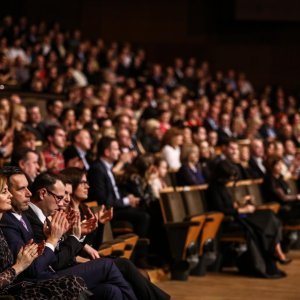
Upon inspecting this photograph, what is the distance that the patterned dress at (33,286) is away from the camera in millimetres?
3350

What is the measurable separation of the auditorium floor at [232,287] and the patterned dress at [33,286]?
1853 millimetres

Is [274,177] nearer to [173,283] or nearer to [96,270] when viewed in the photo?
[173,283]

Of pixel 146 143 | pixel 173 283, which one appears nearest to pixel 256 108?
pixel 146 143

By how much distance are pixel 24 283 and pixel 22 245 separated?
0.19m

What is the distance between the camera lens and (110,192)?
5.98 metres

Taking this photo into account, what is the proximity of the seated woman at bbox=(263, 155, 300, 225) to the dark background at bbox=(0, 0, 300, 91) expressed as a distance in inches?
320

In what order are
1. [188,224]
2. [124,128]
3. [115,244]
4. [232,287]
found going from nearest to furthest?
1. [115,244]
2. [232,287]
3. [188,224]
4. [124,128]

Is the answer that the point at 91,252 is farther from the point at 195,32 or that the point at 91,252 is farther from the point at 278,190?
the point at 195,32

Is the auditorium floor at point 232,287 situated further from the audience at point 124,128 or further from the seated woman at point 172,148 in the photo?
the seated woman at point 172,148

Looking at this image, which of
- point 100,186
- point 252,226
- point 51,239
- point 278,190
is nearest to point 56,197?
point 51,239

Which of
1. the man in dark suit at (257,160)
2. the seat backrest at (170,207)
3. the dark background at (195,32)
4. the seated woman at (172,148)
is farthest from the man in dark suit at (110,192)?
the dark background at (195,32)

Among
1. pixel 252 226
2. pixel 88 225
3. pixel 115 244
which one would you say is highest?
pixel 88 225

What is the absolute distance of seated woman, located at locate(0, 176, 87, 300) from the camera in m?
3.38

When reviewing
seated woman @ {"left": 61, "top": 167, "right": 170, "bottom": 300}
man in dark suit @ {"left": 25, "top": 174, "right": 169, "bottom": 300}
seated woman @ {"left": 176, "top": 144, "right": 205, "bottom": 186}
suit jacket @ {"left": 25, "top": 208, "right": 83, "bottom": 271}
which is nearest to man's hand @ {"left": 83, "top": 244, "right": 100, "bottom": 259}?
seated woman @ {"left": 61, "top": 167, "right": 170, "bottom": 300}
